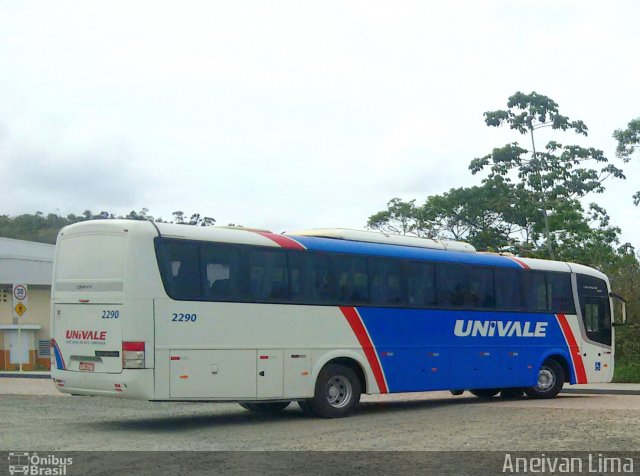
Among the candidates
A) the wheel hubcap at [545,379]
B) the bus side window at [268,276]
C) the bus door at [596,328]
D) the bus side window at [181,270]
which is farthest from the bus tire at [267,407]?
the bus door at [596,328]

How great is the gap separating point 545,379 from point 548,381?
93 millimetres

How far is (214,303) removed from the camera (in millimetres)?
15742

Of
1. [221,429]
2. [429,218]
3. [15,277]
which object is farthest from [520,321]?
[429,218]

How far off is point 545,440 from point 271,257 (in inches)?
227

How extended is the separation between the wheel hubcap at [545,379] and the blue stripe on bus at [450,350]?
432mm

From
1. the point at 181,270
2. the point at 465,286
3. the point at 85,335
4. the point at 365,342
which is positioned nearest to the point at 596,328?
the point at 465,286

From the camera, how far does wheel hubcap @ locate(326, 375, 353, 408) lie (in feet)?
57.0

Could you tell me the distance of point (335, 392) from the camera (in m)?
17.5

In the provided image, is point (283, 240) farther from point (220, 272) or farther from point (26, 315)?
point (26, 315)

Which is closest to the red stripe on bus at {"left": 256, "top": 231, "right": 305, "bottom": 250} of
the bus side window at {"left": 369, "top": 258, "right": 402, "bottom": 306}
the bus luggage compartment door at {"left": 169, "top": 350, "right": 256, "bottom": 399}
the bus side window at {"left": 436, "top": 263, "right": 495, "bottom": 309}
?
the bus side window at {"left": 369, "top": 258, "right": 402, "bottom": 306}

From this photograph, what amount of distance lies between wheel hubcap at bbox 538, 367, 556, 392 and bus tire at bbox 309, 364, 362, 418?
19.1ft

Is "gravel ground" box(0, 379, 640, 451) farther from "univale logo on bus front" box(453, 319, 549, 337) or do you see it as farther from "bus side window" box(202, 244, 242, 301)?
"bus side window" box(202, 244, 242, 301)

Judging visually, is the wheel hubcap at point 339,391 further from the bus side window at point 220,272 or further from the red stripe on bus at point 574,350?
the red stripe on bus at point 574,350

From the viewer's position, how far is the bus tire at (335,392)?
17078mm
